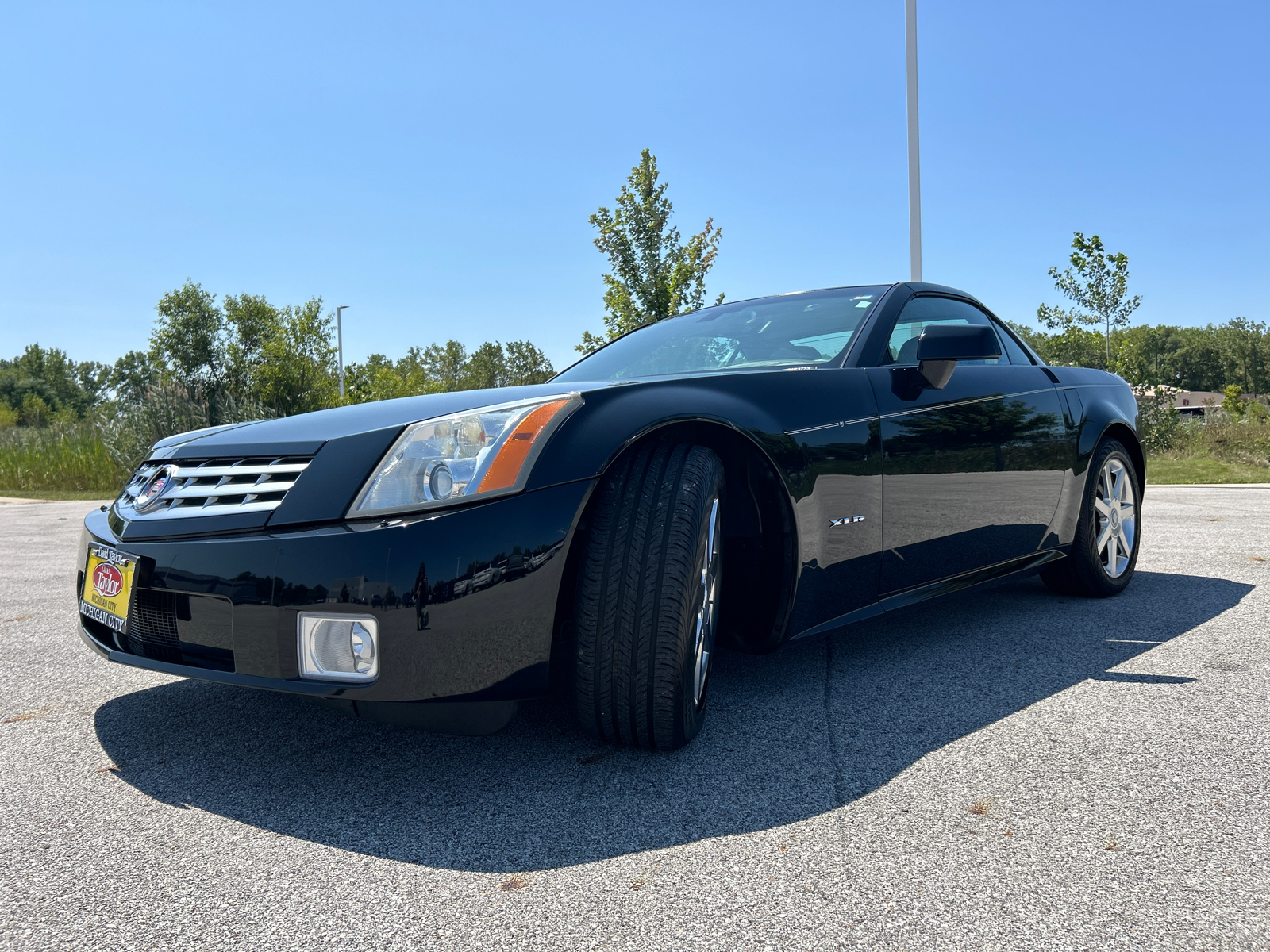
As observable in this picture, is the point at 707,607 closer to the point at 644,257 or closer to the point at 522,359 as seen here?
the point at 644,257

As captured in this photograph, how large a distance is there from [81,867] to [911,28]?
10.7 m

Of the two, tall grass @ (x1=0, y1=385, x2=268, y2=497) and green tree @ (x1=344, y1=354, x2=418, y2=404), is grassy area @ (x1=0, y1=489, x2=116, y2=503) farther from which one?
green tree @ (x1=344, y1=354, x2=418, y2=404)

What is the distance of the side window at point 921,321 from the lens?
3.18 metres

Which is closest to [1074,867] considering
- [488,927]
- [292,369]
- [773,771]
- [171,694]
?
[773,771]

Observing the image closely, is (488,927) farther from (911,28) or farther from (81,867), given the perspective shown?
(911,28)

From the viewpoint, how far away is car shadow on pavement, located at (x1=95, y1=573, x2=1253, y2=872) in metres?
1.92

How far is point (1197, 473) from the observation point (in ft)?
42.7

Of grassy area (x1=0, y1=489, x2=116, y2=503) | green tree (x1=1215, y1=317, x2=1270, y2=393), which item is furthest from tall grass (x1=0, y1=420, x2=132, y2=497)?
green tree (x1=1215, y1=317, x2=1270, y2=393)

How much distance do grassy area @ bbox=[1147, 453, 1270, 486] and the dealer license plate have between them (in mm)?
12469

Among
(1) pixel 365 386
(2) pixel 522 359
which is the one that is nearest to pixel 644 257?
(1) pixel 365 386

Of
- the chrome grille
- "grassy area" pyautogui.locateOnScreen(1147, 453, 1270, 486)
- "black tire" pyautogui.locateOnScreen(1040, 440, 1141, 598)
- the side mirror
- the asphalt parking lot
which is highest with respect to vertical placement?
the side mirror

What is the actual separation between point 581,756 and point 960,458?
5.60 feet

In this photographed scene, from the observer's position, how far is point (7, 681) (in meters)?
3.14

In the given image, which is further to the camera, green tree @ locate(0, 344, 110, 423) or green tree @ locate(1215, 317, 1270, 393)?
green tree @ locate(0, 344, 110, 423)
